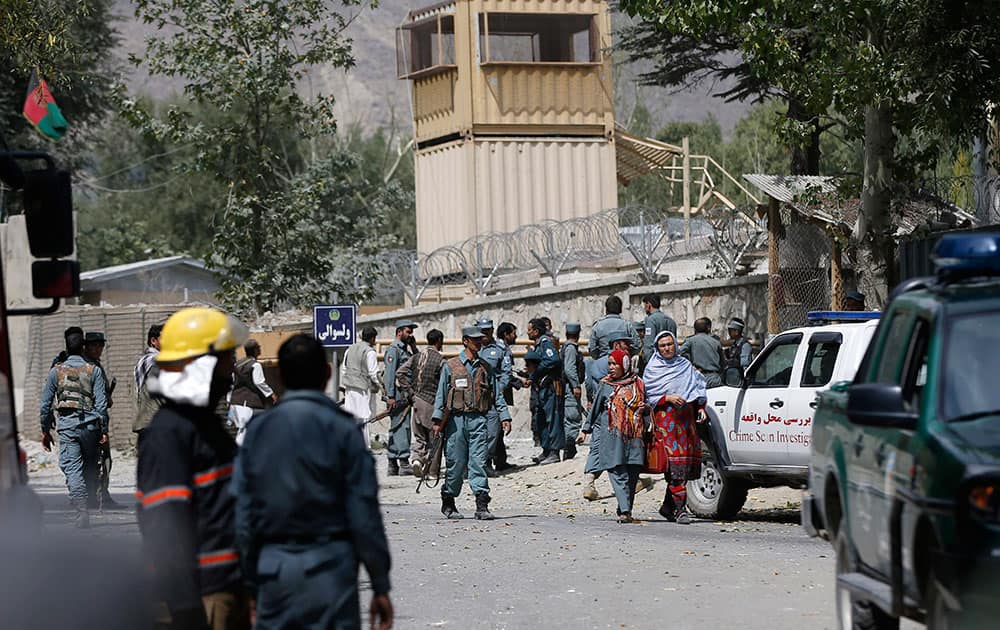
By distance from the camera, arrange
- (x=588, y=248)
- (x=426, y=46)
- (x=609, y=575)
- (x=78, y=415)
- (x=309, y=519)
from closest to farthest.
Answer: (x=309, y=519) < (x=609, y=575) < (x=78, y=415) < (x=588, y=248) < (x=426, y=46)

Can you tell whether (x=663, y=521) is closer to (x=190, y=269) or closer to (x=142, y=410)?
(x=142, y=410)

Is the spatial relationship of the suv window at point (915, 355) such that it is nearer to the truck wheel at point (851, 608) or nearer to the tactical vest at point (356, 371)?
the truck wheel at point (851, 608)

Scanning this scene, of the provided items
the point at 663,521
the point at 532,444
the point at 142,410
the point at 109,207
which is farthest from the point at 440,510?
the point at 109,207

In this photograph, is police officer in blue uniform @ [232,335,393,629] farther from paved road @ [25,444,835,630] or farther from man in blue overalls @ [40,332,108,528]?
man in blue overalls @ [40,332,108,528]

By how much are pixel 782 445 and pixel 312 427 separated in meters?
9.49

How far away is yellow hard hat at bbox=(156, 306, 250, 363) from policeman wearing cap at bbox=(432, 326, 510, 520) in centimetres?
955

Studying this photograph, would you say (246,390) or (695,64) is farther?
(695,64)

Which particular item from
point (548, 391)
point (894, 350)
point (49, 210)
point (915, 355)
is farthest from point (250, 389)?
point (915, 355)

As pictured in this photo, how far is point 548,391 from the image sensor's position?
850 inches

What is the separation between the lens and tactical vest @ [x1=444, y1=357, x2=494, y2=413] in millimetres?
15867

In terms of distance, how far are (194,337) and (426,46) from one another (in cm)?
3450

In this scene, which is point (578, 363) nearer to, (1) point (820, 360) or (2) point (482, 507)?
(2) point (482, 507)

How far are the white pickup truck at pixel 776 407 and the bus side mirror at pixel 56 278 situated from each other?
295 inches

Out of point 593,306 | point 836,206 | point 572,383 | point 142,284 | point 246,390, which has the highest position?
point 142,284
